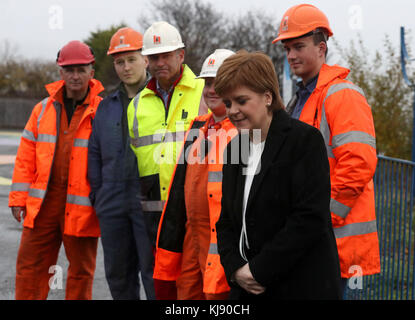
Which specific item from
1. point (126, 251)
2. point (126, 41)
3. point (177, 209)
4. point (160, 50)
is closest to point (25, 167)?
point (126, 251)

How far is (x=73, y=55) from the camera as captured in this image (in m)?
4.46

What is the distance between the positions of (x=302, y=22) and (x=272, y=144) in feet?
3.94

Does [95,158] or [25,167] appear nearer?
[95,158]

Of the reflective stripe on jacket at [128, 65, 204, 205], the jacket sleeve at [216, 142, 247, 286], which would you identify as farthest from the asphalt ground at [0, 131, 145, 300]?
the jacket sleeve at [216, 142, 247, 286]

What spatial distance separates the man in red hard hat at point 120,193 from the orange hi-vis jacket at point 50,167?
123 millimetres

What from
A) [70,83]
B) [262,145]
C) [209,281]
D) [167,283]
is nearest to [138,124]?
[70,83]

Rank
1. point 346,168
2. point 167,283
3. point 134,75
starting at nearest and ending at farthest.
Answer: point 346,168, point 167,283, point 134,75

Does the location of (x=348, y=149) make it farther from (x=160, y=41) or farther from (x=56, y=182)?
(x=56, y=182)

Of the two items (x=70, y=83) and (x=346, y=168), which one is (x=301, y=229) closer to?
(x=346, y=168)

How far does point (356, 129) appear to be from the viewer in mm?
2855

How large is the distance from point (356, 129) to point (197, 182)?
0.95 m

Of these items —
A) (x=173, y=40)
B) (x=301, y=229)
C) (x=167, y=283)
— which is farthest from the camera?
(x=173, y=40)

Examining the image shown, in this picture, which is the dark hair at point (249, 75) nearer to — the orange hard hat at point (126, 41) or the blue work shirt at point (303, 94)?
the blue work shirt at point (303, 94)

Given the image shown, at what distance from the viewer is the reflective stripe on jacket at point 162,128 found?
12.5 feet
